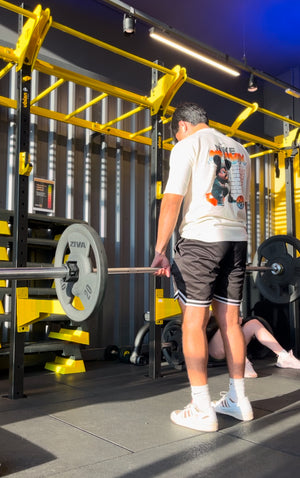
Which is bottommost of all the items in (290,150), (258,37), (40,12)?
(290,150)

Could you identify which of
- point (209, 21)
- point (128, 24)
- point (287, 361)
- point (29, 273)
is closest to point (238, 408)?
point (29, 273)

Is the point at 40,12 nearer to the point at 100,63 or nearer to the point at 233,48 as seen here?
the point at 100,63

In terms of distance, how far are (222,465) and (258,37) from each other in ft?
15.6

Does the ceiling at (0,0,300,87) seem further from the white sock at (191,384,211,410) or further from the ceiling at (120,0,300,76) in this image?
the white sock at (191,384,211,410)

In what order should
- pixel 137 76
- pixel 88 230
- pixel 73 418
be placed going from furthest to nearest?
pixel 137 76
pixel 73 418
pixel 88 230

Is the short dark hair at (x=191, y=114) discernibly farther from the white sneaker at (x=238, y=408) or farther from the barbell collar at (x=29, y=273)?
the white sneaker at (x=238, y=408)

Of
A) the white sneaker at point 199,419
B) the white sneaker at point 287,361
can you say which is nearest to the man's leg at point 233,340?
the white sneaker at point 199,419

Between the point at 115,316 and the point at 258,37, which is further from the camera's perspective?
the point at 258,37

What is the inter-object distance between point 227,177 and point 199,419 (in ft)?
3.54

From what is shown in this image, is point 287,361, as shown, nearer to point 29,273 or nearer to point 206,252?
point 206,252

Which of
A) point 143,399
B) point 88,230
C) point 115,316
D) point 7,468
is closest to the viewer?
point 7,468

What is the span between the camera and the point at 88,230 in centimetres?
194

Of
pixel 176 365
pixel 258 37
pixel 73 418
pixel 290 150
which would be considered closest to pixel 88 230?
pixel 73 418

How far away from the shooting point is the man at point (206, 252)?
2043 millimetres
